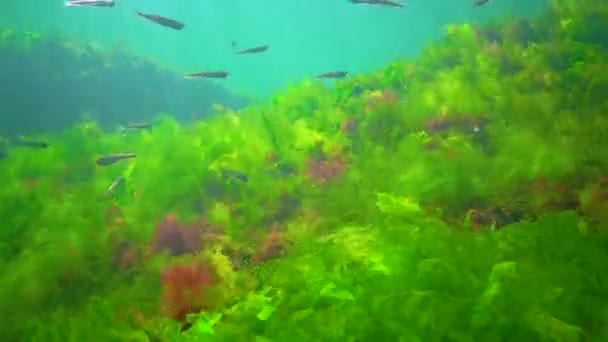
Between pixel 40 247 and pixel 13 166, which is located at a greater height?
pixel 40 247

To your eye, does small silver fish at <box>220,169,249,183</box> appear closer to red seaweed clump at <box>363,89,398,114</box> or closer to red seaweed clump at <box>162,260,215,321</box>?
red seaweed clump at <box>162,260,215,321</box>

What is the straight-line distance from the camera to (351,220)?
5.75 m

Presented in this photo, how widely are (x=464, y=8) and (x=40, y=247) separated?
Result: 60829 millimetres

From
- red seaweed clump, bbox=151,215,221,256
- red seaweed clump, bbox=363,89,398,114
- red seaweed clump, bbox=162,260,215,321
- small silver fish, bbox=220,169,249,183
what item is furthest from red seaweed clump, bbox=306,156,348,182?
red seaweed clump, bbox=162,260,215,321

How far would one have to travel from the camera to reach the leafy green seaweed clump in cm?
259

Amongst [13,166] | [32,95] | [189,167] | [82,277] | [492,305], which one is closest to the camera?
[492,305]

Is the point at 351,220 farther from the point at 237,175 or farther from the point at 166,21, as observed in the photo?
the point at 166,21

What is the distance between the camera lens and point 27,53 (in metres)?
20.4

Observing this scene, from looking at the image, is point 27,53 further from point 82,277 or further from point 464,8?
point 464,8

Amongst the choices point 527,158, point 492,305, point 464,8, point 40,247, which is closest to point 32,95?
point 40,247

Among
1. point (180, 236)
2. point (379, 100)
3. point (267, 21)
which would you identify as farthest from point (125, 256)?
point (267, 21)

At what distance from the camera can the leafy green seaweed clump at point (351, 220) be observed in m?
2.59

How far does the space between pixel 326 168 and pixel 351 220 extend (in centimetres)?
248

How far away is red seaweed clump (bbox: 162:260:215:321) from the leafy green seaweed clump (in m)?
0.02
